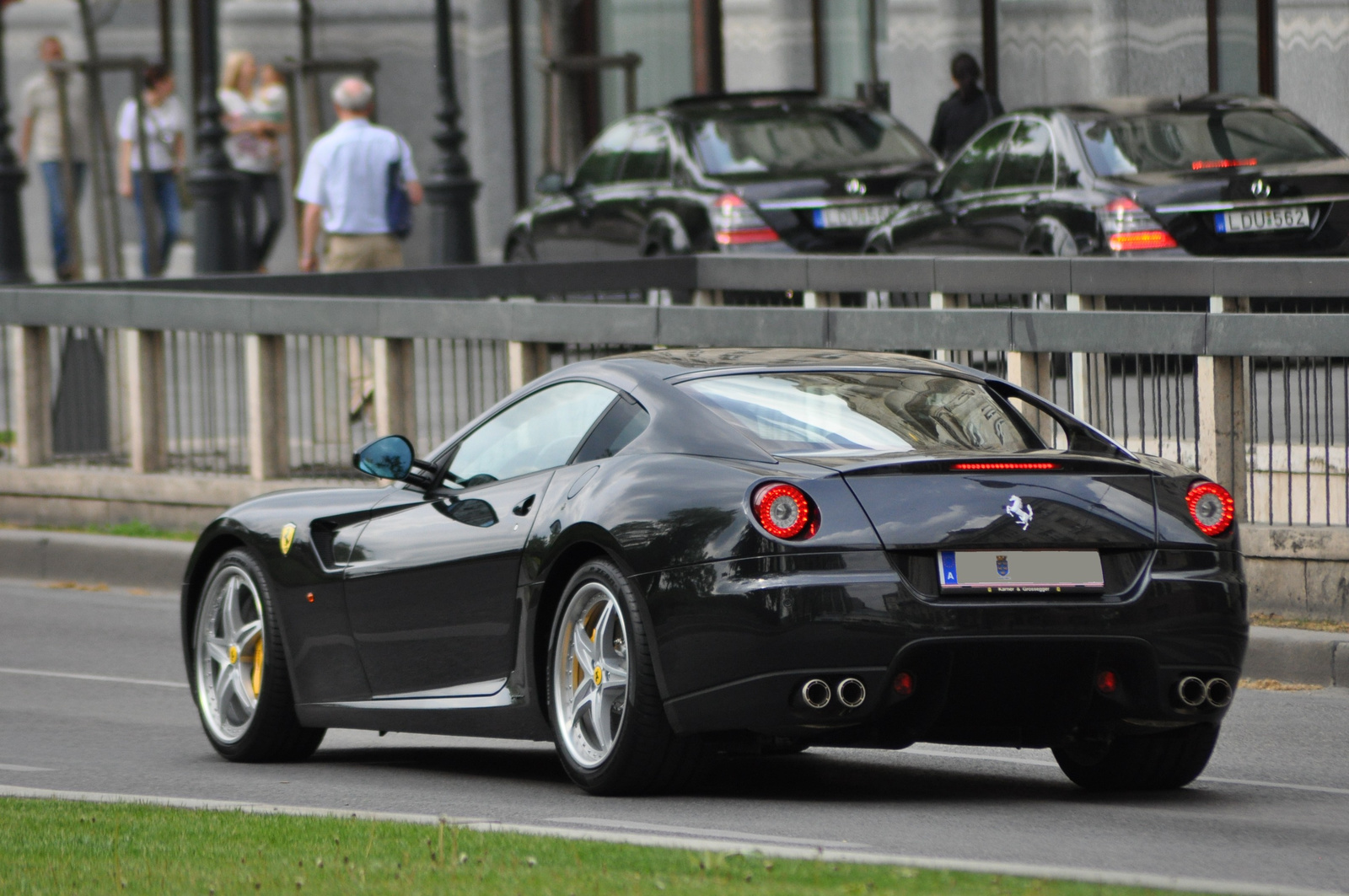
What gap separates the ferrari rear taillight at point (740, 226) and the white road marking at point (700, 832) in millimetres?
12052

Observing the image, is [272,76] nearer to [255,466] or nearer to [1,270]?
[1,270]

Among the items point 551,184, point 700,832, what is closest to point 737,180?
point 551,184

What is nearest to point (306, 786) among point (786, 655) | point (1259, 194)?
point (786, 655)

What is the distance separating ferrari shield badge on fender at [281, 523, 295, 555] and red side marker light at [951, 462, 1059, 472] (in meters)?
2.67

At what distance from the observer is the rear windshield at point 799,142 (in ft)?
63.2

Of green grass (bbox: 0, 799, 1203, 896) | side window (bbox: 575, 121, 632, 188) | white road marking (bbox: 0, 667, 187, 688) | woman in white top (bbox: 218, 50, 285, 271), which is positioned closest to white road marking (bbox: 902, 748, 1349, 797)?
green grass (bbox: 0, 799, 1203, 896)

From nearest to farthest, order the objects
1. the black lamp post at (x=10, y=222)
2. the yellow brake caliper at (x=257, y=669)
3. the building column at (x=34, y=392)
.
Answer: the yellow brake caliper at (x=257, y=669)
the building column at (x=34, y=392)
the black lamp post at (x=10, y=222)

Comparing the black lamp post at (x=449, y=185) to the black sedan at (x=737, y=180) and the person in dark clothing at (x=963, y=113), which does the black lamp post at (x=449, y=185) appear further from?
the person in dark clothing at (x=963, y=113)

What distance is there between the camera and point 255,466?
46.0 ft

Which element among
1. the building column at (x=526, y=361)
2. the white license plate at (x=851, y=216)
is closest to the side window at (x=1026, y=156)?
the white license plate at (x=851, y=216)

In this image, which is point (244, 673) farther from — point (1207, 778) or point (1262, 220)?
point (1262, 220)

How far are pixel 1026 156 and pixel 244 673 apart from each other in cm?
975

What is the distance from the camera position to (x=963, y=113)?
22328 millimetres

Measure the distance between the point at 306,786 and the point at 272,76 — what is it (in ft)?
66.6
